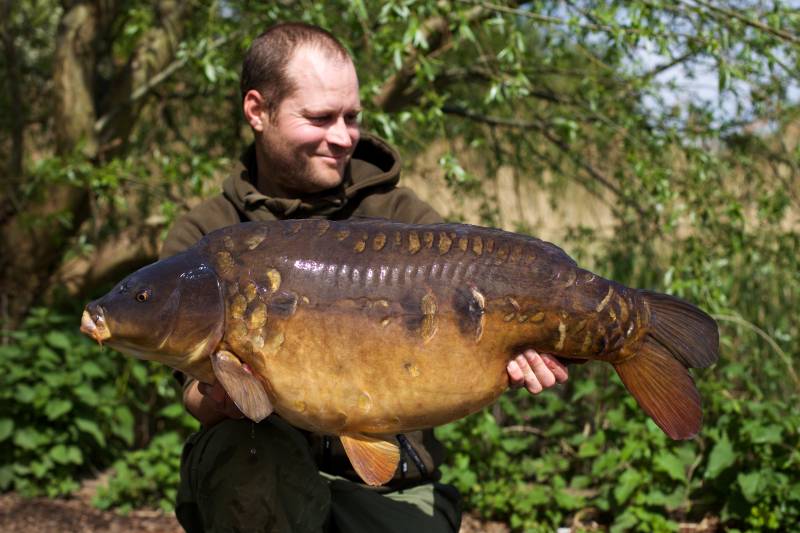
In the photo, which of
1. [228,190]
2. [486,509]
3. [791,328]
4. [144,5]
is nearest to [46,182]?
[144,5]

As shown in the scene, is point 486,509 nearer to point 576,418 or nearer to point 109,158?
point 576,418

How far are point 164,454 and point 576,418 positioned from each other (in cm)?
203

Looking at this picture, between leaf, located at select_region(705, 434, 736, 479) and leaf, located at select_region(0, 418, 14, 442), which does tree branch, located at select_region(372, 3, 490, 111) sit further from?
leaf, located at select_region(0, 418, 14, 442)

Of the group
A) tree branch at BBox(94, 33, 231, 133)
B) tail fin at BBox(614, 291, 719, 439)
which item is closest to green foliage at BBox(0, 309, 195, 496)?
tree branch at BBox(94, 33, 231, 133)

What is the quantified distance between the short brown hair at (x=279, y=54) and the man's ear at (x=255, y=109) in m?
0.02

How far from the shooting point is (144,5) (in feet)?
17.6

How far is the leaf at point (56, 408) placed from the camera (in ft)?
14.8

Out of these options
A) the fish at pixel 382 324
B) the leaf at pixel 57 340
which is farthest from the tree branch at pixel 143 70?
the fish at pixel 382 324

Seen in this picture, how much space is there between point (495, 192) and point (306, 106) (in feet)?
9.94

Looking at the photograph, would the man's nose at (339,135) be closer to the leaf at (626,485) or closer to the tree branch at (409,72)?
the tree branch at (409,72)

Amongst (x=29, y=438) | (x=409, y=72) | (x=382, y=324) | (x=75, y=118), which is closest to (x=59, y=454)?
(x=29, y=438)

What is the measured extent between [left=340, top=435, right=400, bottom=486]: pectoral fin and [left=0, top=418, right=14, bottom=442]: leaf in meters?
2.99

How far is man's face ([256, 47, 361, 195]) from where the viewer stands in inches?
106

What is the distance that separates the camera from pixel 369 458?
2.07m
